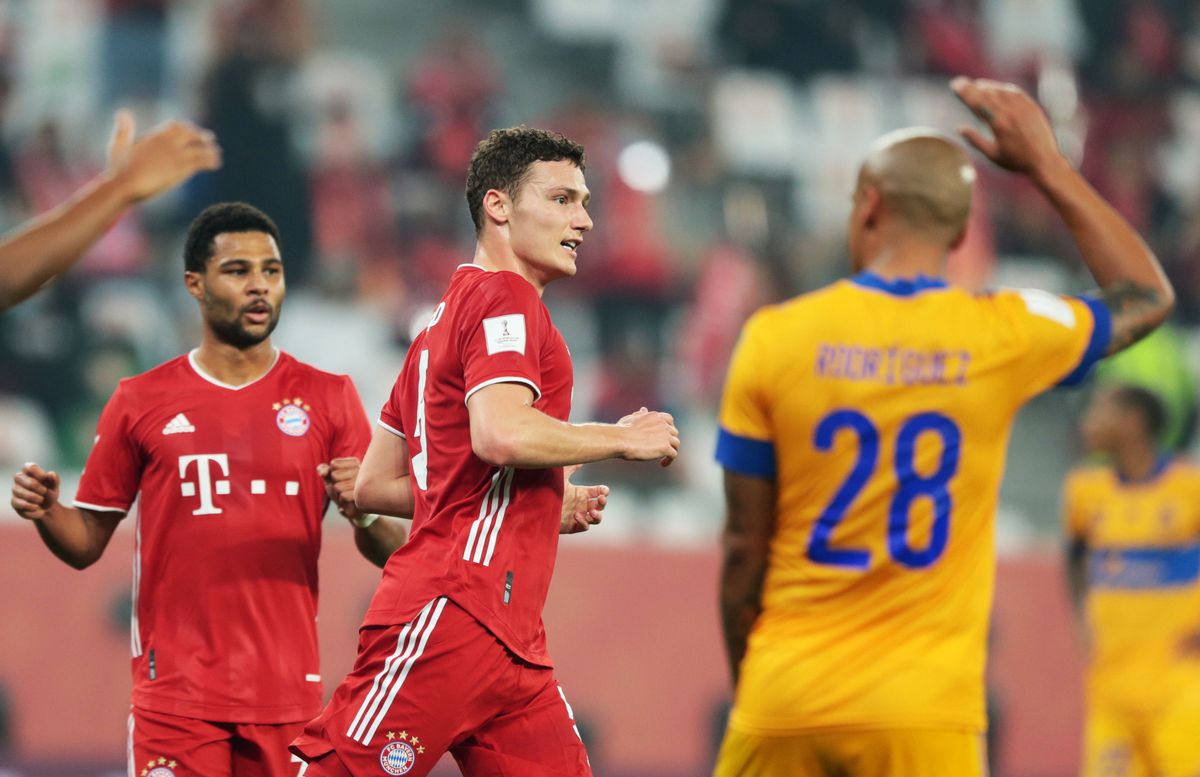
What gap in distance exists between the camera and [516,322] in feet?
13.1

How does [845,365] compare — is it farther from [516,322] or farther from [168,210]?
[168,210]

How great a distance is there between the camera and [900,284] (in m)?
3.86

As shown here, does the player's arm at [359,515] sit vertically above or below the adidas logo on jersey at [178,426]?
below

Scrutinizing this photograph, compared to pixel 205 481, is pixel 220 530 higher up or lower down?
lower down

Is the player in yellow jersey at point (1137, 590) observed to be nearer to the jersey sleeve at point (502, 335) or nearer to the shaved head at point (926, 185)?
the shaved head at point (926, 185)

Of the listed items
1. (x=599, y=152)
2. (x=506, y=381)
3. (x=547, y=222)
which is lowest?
(x=506, y=381)

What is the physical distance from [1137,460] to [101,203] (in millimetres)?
6339

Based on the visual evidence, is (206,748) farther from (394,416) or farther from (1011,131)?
(1011,131)

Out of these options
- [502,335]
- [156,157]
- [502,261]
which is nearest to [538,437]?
[502,335]

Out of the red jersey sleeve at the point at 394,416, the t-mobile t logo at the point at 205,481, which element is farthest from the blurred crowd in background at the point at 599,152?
the red jersey sleeve at the point at 394,416

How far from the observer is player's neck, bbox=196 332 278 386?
5.20 metres

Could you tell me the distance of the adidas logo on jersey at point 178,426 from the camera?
198 inches


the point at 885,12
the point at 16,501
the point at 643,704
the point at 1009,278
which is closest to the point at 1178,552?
the point at 643,704

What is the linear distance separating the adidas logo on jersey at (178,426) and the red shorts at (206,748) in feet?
2.96
